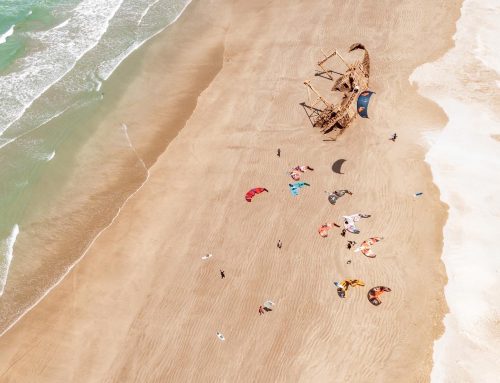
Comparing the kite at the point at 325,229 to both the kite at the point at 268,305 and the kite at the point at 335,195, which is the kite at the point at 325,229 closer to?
the kite at the point at 335,195

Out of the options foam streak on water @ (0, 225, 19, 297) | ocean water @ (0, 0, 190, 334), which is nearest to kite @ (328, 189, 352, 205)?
ocean water @ (0, 0, 190, 334)

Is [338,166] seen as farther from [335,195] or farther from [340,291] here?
[340,291]

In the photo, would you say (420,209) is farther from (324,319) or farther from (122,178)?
(122,178)

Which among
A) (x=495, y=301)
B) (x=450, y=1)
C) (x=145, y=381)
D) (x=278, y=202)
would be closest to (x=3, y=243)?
(x=145, y=381)

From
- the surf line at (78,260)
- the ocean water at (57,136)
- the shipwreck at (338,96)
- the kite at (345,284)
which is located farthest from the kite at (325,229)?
the ocean water at (57,136)

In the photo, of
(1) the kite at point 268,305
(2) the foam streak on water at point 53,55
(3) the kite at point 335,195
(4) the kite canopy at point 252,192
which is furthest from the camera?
(2) the foam streak on water at point 53,55

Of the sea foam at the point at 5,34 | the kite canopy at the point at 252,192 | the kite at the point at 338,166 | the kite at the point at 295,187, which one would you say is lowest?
the kite at the point at 338,166
